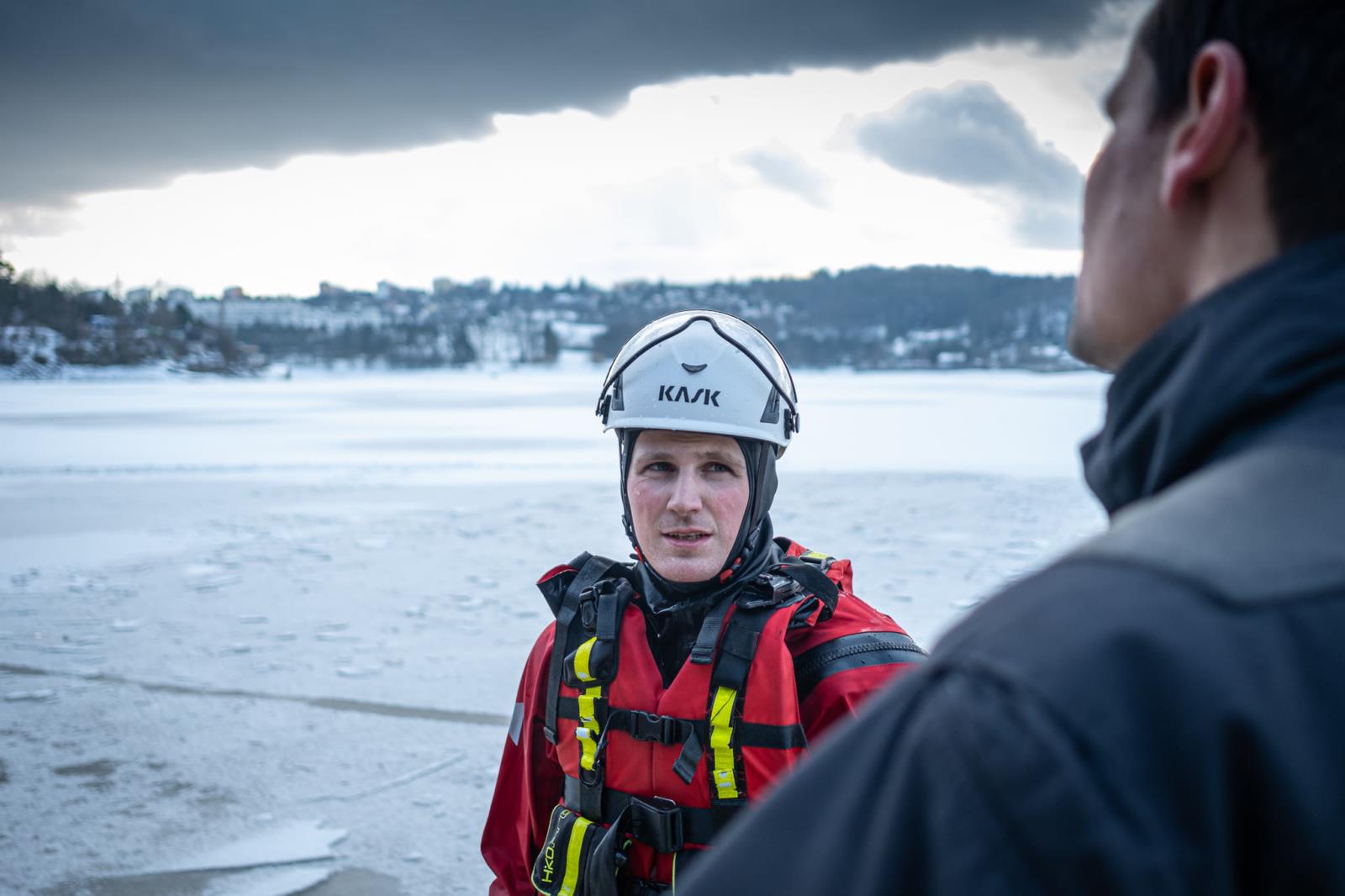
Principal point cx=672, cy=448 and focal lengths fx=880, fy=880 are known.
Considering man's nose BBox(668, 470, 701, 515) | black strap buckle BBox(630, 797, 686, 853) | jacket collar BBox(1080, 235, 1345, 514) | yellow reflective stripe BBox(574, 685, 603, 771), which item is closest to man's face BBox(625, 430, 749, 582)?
man's nose BBox(668, 470, 701, 515)

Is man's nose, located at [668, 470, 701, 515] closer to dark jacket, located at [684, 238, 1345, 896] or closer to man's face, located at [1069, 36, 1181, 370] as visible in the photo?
man's face, located at [1069, 36, 1181, 370]

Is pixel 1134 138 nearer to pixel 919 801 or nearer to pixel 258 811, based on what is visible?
pixel 919 801

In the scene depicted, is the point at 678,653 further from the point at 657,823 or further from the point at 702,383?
the point at 702,383

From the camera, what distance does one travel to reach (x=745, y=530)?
2.63 metres

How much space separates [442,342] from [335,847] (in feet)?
382

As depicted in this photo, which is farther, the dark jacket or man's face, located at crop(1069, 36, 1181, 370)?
man's face, located at crop(1069, 36, 1181, 370)

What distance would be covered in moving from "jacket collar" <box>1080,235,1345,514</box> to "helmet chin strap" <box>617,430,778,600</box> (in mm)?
1800

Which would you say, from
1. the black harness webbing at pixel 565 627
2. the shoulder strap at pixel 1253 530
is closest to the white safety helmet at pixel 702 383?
the black harness webbing at pixel 565 627

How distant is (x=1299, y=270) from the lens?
2.42 ft

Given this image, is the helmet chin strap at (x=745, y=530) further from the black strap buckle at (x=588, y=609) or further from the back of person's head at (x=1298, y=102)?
the back of person's head at (x=1298, y=102)

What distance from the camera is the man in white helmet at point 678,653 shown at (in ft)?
7.27

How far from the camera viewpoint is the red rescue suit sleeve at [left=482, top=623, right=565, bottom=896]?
2.54m

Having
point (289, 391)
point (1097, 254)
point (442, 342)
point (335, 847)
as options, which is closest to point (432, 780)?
point (335, 847)

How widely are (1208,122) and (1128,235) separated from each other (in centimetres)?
13
